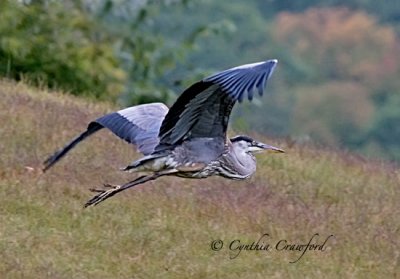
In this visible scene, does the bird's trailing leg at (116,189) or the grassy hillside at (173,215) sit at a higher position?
the bird's trailing leg at (116,189)

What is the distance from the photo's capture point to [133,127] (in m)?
9.10

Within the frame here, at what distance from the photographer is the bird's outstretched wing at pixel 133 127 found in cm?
889

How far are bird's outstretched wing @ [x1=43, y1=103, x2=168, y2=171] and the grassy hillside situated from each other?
52 centimetres

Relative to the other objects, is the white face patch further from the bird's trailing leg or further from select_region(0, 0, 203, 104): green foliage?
select_region(0, 0, 203, 104): green foliage

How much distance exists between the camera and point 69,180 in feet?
33.2

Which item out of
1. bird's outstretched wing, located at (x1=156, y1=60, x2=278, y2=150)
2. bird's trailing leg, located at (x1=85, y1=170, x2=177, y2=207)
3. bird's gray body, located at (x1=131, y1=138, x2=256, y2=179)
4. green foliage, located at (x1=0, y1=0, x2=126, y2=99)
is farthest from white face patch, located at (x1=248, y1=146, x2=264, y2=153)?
green foliage, located at (x1=0, y1=0, x2=126, y2=99)

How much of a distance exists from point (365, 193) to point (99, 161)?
225cm

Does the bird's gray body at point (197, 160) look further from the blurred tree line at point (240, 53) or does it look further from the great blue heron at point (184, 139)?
the blurred tree line at point (240, 53)

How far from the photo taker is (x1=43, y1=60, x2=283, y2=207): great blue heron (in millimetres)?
8438

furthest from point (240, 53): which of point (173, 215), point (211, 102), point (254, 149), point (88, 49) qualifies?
point (211, 102)

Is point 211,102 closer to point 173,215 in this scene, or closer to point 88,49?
point 173,215

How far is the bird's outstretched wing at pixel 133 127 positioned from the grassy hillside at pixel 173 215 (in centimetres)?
52

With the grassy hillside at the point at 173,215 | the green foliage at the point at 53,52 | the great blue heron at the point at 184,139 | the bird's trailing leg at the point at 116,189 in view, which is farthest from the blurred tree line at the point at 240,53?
the bird's trailing leg at the point at 116,189

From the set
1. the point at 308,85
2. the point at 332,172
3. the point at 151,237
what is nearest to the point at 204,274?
the point at 151,237
